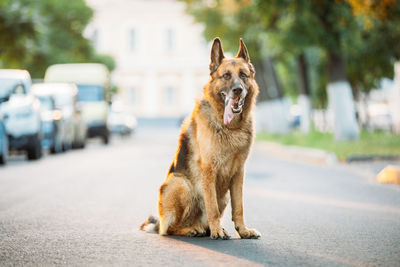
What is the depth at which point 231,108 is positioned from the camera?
19.8 ft

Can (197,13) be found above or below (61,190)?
above

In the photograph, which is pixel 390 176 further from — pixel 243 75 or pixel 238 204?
pixel 243 75

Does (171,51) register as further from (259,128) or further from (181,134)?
(181,134)

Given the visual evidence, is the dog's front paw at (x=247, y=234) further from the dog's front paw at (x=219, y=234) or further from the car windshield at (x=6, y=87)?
the car windshield at (x=6, y=87)

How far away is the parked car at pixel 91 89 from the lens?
29.6m

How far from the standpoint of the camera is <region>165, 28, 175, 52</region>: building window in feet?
264

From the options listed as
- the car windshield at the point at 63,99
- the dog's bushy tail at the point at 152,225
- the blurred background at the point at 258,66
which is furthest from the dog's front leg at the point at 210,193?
→ the car windshield at the point at 63,99

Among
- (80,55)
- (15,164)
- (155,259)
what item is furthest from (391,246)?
(80,55)

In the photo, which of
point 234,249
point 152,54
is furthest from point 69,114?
point 152,54

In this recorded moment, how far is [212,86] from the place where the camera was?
6.15m

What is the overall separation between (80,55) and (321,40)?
26403 millimetres

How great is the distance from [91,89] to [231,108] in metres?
25.6

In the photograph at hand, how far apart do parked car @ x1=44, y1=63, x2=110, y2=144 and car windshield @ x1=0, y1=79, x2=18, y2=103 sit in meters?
11.8

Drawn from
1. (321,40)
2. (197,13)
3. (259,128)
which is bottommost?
(259,128)
